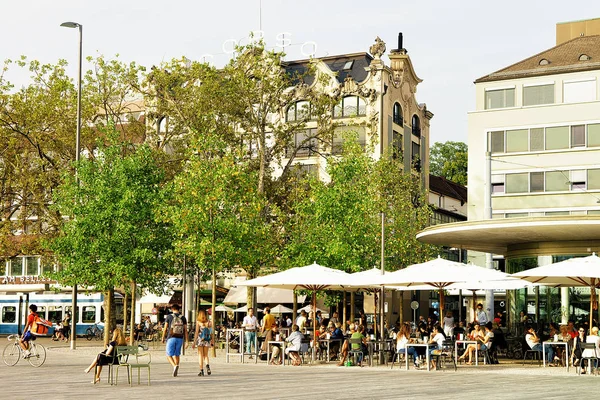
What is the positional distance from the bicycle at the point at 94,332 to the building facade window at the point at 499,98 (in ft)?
94.1

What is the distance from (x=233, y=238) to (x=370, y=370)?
12678mm

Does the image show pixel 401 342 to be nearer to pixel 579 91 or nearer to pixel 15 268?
pixel 579 91

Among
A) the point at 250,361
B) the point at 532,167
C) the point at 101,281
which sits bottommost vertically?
the point at 250,361

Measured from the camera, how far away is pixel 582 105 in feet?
202

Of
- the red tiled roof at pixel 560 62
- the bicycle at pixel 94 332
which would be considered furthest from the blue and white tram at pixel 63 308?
the red tiled roof at pixel 560 62

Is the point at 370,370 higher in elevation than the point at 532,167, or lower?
lower

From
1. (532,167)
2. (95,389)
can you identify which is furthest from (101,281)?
(532,167)

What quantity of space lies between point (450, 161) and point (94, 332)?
48202 millimetres

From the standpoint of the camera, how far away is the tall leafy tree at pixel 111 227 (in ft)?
135

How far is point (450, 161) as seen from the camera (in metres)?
97.7

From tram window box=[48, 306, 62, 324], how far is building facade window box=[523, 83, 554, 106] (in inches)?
1295

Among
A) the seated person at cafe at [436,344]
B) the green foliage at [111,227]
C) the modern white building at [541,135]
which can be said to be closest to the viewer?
the seated person at cafe at [436,344]

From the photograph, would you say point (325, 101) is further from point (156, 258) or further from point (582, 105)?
point (582, 105)

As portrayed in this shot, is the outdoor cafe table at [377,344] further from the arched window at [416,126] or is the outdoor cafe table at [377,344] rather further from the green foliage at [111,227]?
the arched window at [416,126]
